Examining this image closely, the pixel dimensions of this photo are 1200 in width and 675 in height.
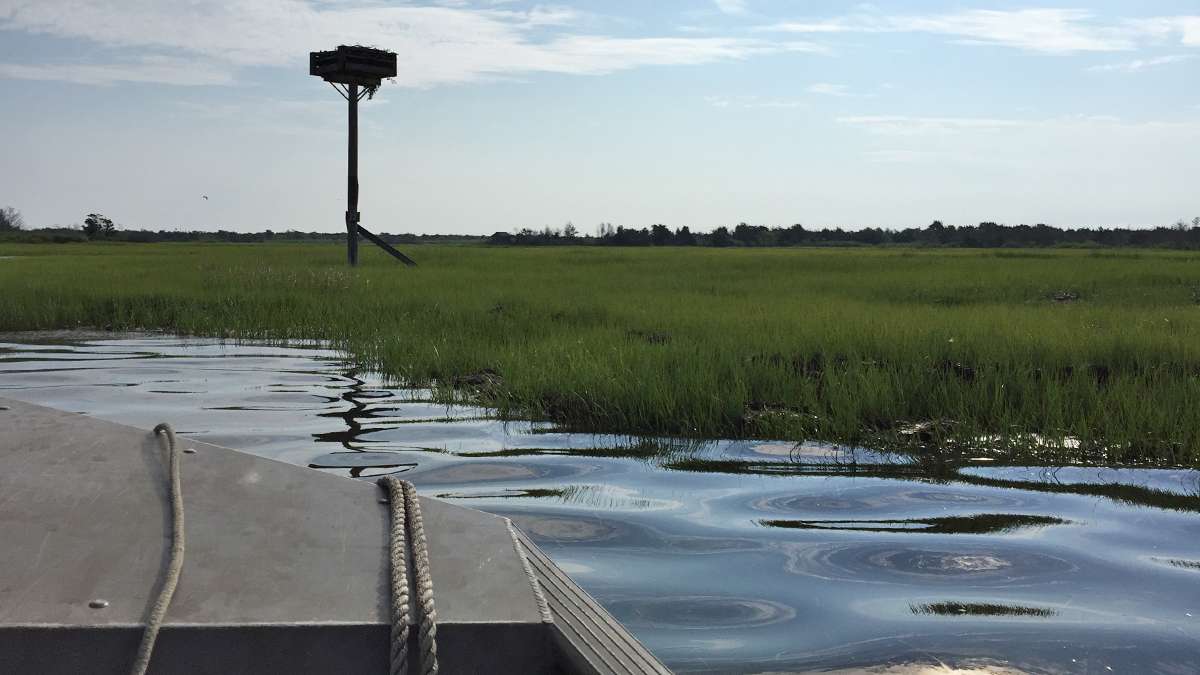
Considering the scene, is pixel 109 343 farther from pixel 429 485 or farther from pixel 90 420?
pixel 90 420

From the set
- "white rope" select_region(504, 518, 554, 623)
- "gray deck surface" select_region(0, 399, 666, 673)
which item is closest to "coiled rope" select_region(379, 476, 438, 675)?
"gray deck surface" select_region(0, 399, 666, 673)

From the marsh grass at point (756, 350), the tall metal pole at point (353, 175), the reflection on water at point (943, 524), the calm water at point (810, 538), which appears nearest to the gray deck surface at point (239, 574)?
the calm water at point (810, 538)

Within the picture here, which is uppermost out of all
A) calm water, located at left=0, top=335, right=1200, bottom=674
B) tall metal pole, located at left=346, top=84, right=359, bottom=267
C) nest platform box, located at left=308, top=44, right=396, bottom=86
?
nest platform box, located at left=308, top=44, right=396, bottom=86

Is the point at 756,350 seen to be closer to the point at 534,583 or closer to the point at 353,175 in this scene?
the point at 534,583

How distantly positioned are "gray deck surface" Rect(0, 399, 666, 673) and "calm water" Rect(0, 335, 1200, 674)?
80cm

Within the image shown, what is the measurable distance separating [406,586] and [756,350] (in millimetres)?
6226

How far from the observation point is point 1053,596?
3.40 meters

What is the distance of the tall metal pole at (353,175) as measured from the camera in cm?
2373

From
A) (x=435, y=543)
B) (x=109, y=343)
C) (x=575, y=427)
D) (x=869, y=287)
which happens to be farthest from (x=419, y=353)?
(x=869, y=287)

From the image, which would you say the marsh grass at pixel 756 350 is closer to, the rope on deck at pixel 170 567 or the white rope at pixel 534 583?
the white rope at pixel 534 583

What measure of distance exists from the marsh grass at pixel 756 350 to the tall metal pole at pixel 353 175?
7.08m

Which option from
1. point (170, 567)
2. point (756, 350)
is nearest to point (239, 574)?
point (170, 567)

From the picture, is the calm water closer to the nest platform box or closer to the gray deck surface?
the gray deck surface

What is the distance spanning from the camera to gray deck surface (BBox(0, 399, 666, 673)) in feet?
6.55
